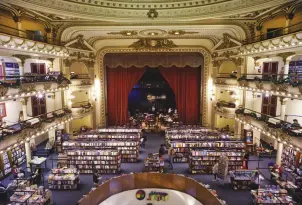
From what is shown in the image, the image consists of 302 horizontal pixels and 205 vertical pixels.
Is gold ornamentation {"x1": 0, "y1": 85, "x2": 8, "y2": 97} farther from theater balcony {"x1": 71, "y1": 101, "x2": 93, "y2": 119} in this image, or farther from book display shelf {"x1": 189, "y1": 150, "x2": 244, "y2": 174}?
book display shelf {"x1": 189, "y1": 150, "x2": 244, "y2": 174}

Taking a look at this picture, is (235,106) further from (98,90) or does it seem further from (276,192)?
(98,90)

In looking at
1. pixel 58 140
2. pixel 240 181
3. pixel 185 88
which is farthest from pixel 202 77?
pixel 58 140

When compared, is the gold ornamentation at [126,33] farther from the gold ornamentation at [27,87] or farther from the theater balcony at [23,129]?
the gold ornamentation at [27,87]

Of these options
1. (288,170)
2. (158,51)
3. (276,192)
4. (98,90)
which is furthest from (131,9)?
(288,170)

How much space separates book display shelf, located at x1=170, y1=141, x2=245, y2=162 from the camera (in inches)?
488

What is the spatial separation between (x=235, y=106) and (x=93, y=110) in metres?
10.6

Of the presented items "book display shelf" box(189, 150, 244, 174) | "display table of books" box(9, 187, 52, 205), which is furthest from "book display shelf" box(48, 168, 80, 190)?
"book display shelf" box(189, 150, 244, 174)

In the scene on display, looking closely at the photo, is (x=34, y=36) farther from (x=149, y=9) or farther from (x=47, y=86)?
(x=149, y=9)

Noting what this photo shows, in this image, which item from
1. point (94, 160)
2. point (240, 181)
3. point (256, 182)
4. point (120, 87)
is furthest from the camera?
point (120, 87)

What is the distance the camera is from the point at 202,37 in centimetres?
1697

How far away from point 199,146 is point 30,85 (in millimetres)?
9322

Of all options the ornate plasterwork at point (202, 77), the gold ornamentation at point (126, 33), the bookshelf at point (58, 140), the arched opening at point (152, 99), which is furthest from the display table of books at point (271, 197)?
the arched opening at point (152, 99)

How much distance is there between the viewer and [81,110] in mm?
16094

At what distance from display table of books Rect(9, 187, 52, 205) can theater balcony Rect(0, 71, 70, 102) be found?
12.6ft
